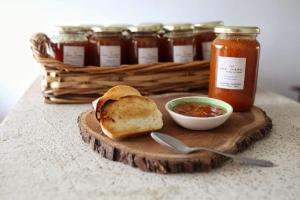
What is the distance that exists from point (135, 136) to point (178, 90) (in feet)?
1.12

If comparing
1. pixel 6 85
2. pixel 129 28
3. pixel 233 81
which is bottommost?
pixel 6 85

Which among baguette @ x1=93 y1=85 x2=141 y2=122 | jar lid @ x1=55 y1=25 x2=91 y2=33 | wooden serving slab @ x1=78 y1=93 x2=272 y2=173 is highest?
jar lid @ x1=55 y1=25 x2=91 y2=33

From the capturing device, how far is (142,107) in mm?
525

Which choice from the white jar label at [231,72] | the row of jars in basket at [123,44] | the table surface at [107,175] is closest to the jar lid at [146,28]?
the row of jars in basket at [123,44]

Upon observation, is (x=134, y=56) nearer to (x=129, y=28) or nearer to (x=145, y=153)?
(x=129, y=28)

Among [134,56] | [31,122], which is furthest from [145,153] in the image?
[134,56]

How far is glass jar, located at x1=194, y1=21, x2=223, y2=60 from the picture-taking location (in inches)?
34.9

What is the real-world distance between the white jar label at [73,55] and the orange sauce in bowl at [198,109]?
1.02 feet

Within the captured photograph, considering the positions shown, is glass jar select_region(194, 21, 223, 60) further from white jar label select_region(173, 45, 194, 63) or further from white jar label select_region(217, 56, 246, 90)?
white jar label select_region(217, 56, 246, 90)

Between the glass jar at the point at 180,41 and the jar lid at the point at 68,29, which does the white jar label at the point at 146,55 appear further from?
the jar lid at the point at 68,29

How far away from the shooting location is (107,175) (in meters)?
0.44

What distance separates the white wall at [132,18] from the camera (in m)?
1.06

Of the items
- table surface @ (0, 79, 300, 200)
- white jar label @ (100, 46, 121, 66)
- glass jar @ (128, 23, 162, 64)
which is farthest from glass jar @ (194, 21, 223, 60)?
table surface @ (0, 79, 300, 200)

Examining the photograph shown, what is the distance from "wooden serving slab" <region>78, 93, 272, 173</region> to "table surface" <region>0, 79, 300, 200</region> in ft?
0.04
